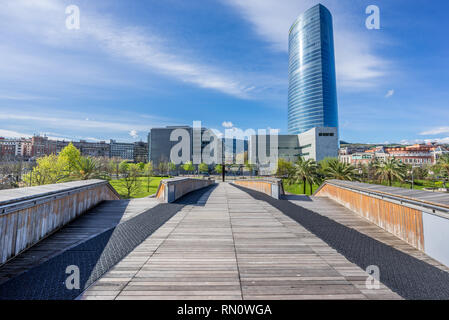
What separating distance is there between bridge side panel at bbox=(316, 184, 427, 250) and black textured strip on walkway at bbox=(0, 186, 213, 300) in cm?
651

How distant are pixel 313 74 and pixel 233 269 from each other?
471 feet

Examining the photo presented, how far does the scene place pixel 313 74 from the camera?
413 ft

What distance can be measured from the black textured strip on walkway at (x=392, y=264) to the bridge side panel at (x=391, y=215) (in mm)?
749

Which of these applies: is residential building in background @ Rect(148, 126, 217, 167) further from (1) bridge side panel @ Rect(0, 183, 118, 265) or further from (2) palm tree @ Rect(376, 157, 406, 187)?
(1) bridge side panel @ Rect(0, 183, 118, 265)

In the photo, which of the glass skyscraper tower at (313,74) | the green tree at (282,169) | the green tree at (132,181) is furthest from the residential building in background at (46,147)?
the green tree at (282,169)

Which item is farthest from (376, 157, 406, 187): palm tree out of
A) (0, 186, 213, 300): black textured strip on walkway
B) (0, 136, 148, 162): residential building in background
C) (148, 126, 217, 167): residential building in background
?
(0, 136, 148, 162): residential building in background

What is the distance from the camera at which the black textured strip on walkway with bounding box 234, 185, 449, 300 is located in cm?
307

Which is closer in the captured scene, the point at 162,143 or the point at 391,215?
the point at 391,215

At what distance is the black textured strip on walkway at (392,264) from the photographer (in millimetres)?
3071
